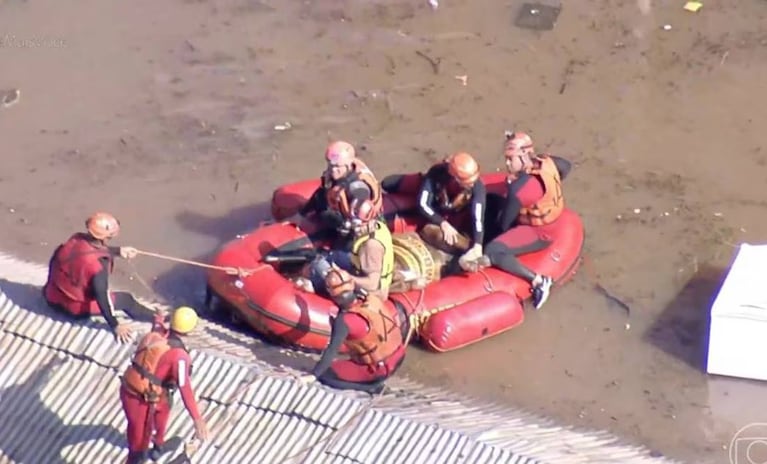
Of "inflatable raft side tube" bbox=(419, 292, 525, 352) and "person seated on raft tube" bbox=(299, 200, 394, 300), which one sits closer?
"person seated on raft tube" bbox=(299, 200, 394, 300)

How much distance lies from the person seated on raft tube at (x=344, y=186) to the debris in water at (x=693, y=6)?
545cm

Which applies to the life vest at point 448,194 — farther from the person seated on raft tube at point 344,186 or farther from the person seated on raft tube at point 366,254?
the person seated on raft tube at point 366,254

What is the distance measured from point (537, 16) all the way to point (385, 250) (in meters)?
5.30

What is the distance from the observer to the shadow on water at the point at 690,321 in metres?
11.1

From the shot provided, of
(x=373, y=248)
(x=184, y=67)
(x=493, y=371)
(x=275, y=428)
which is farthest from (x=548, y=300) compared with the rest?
(x=184, y=67)

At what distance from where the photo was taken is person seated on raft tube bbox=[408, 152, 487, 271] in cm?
1100

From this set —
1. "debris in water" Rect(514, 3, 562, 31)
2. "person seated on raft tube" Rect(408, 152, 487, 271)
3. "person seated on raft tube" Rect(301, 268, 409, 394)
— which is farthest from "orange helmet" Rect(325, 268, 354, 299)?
"debris in water" Rect(514, 3, 562, 31)

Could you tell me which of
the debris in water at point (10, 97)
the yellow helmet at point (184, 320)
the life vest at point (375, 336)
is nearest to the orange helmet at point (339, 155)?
the life vest at point (375, 336)

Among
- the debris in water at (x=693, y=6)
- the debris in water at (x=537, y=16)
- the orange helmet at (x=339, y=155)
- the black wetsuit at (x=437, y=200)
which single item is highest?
the orange helmet at (x=339, y=155)

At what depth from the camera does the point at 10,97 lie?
46.6 feet

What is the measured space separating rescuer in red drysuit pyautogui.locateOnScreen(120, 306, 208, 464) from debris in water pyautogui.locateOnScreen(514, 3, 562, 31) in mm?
7137

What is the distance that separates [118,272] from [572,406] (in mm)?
3841

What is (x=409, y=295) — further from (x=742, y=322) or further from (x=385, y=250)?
(x=742, y=322)

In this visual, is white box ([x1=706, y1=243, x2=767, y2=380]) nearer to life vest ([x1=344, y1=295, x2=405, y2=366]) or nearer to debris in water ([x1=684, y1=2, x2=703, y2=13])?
life vest ([x1=344, y1=295, x2=405, y2=366])
